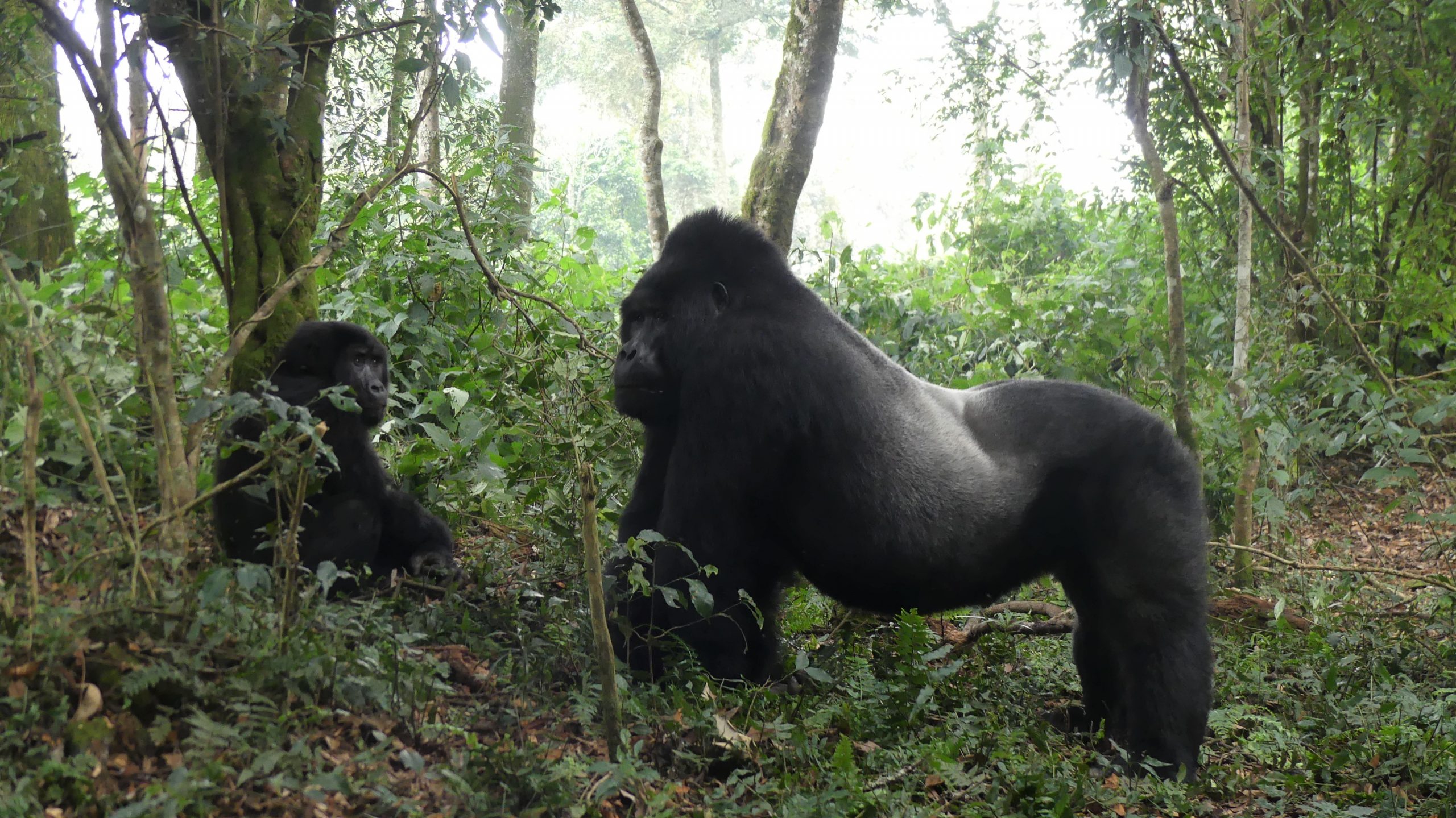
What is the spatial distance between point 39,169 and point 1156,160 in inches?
220

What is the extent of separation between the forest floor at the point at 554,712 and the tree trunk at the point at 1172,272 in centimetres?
141

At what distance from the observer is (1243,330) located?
5.76m

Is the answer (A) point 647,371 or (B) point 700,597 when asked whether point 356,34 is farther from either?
(B) point 700,597

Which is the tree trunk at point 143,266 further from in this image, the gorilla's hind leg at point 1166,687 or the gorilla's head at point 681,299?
the gorilla's hind leg at point 1166,687

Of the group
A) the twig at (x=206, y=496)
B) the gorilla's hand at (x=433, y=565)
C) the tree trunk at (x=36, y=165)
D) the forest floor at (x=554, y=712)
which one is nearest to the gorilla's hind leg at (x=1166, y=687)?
the forest floor at (x=554, y=712)

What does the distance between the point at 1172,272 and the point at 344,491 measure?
4.48 metres

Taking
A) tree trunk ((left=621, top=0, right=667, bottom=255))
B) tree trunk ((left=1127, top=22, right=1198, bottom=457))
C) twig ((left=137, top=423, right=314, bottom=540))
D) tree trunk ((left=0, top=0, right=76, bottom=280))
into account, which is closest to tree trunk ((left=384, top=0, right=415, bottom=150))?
tree trunk ((left=0, top=0, right=76, bottom=280))

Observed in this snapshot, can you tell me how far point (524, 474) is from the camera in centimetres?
444

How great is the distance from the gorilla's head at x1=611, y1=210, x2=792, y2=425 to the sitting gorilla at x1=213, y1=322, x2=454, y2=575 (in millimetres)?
896

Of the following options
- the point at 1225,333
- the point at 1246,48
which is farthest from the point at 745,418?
the point at 1225,333

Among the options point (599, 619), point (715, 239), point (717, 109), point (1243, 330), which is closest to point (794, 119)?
point (1243, 330)

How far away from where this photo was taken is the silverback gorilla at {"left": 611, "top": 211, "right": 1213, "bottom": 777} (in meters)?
3.27

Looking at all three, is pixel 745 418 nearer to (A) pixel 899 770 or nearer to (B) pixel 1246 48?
(A) pixel 899 770

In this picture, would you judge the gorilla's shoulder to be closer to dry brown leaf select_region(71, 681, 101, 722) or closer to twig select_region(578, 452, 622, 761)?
twig select_region(578, 452, 622, 761)
